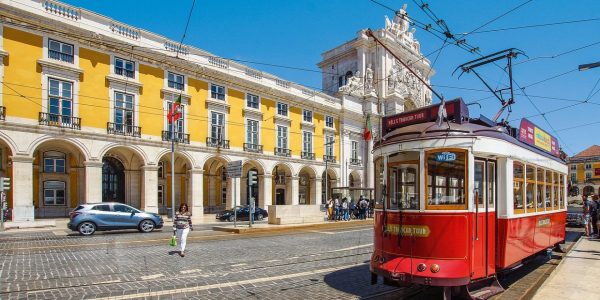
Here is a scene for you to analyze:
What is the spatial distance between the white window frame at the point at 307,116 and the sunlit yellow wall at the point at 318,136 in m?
0.62

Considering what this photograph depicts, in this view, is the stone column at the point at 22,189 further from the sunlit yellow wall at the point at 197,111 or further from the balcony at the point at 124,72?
the sunlit yellow wall at the point at 197,111

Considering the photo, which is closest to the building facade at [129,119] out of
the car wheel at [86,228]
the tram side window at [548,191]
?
the car wheel at [86,228]

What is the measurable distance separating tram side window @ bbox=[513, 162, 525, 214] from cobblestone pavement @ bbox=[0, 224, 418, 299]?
258cm

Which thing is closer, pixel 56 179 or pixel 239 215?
pixel 56 179

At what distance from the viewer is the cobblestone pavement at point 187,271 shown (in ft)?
23.0

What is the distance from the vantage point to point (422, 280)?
5.80m

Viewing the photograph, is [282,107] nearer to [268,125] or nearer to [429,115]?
[268,125]

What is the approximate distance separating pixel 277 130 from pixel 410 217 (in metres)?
31.6

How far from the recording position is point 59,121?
23.7 m

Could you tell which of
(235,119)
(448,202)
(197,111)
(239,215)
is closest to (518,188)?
(448,202)

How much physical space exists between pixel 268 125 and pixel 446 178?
1221 inches

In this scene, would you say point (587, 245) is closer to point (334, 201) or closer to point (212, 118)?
point (334, 201)

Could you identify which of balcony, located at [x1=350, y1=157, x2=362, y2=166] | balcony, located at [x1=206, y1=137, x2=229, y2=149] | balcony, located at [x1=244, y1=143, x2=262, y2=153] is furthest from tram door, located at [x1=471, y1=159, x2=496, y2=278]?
balcony, located at [x1=350, y1=157, x2=362, y2=166]

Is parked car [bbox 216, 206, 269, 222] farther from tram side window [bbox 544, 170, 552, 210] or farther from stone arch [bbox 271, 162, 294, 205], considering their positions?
tram side window [bbox 544, 170, 552, 210]
